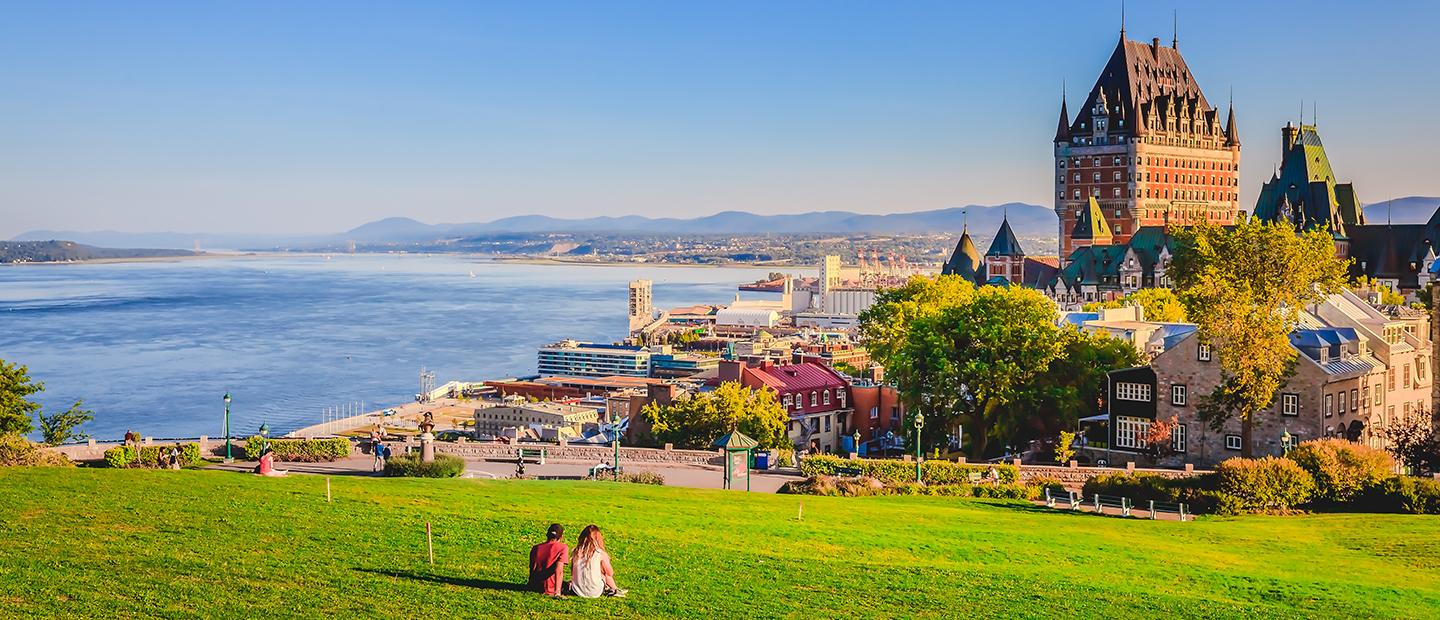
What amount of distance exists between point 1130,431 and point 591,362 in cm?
13488

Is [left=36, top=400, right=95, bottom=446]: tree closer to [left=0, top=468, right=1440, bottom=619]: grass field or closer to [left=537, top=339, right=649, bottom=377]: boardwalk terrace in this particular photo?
[left=0, top=468, right=1440, bottom=619]: grass field

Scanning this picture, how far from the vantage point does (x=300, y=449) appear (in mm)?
39781

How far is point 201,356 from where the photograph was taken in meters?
170

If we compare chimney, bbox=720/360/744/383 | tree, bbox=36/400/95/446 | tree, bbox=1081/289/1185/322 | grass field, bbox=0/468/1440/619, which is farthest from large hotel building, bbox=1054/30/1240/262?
grass field, bbox=0/468/1440/619

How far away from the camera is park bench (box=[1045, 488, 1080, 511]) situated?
108 feet

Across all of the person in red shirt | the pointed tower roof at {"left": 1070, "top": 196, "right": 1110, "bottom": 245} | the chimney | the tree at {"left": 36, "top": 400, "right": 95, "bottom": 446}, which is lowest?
the tree at {"left": 36, "top": 400, "right": 95, "bottom": 446}

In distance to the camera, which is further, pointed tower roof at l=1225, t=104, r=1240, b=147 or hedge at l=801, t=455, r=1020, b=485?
pointed tower roof at l=1225, t=104, r=1240, b=147

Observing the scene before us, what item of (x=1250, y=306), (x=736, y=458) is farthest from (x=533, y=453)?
(x=1250, y=306)

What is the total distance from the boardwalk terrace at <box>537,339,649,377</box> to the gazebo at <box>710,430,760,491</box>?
446 ft

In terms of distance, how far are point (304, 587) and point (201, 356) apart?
16232 centimetres

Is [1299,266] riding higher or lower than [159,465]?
higher

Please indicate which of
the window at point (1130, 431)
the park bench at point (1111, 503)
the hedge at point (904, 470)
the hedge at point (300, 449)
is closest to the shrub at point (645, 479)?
the hedge at point (904, 470)

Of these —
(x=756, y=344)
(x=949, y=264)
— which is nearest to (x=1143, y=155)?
(x=949, y=264)

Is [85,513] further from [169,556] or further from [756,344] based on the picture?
[756,344]
